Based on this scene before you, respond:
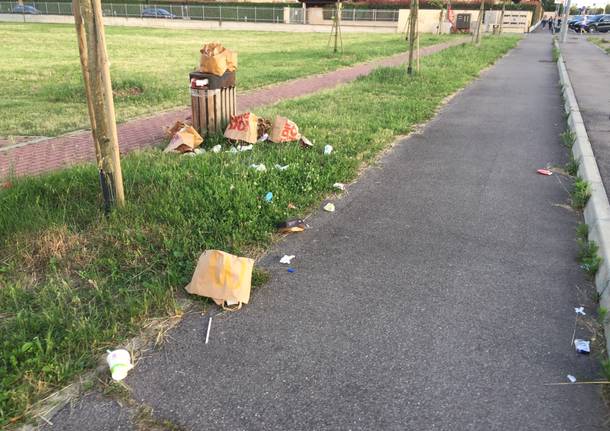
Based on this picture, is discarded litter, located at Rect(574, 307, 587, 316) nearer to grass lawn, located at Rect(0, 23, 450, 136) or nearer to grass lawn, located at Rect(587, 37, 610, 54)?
grass lawn, located at Rect(0, 23, 450, 136)

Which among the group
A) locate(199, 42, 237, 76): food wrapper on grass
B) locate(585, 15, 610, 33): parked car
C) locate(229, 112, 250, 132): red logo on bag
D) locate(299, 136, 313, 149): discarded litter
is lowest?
locate(299, 136, 313, 149): discarded litter

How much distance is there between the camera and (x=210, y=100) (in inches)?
280

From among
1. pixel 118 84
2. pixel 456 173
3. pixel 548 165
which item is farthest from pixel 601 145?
pixel 118 84

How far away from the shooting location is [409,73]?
45.9ft

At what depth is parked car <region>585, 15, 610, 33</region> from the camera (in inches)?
2106

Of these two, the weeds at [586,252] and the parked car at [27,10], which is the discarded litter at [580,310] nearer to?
the weeds at [586,252]

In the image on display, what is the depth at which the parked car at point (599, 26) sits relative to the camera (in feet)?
176

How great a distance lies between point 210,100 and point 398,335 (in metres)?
5.00

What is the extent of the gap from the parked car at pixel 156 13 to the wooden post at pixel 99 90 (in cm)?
5560

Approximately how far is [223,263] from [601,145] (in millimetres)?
6377

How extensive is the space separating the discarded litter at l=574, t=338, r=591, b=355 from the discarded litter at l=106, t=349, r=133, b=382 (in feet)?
8.34

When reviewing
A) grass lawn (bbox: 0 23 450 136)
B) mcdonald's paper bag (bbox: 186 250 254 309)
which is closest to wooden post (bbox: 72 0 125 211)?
mcdonald's paper bag (bbox: 186 250 254 309)

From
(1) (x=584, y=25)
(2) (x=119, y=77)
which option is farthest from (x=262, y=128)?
(1) (x=584, y=25)

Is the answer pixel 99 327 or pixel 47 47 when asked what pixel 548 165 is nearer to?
pixel 99 327
